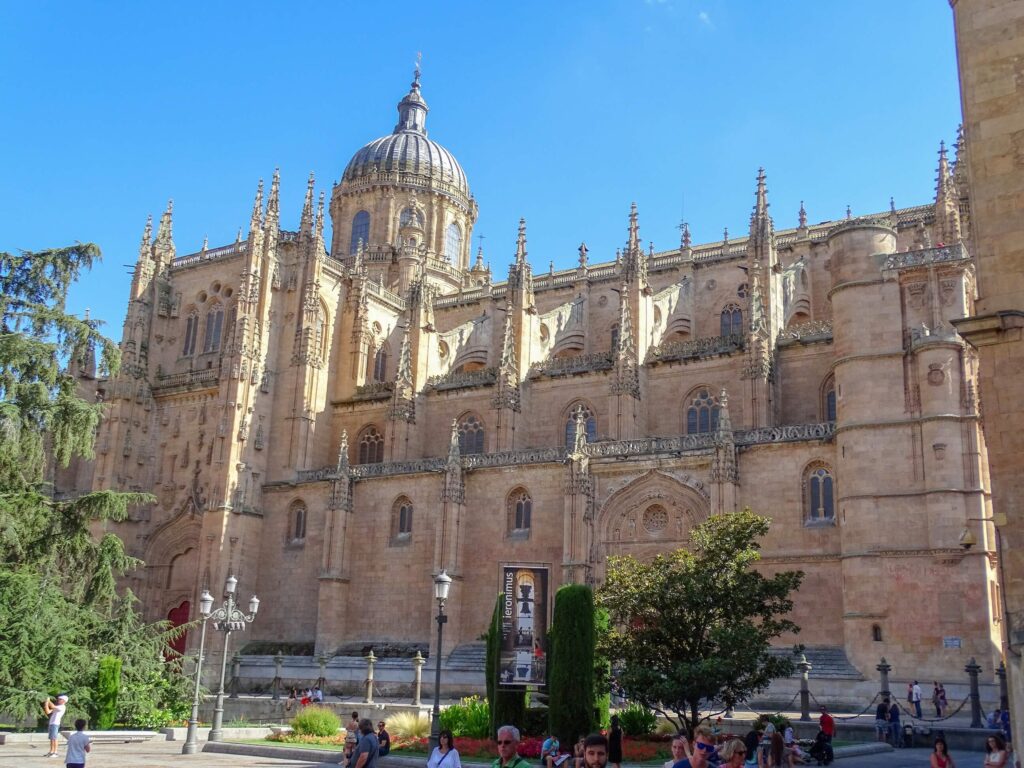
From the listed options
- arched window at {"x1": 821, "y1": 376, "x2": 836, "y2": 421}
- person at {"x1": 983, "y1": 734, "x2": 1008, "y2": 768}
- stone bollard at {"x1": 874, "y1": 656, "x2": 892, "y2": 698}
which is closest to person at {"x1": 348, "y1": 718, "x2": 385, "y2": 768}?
person at {"x1": 983, "y1": 734, "x2": 1008, "y2": 768}

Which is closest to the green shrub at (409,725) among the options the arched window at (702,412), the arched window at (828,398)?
the arched window at (702,412)

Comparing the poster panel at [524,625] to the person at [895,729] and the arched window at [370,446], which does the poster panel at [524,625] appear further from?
the arched window at [370,446]

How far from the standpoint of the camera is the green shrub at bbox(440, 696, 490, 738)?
23.2 meters

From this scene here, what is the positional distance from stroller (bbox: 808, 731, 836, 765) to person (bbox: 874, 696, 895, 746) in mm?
4661

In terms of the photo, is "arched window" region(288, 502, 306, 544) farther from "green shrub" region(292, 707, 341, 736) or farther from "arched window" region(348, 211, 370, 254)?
"arched window" region(348, 211, 370, 254)

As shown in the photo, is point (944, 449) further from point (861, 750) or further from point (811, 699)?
point (861, 750)

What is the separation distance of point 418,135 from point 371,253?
9945 millimetres

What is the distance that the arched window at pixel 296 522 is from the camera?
42812mm

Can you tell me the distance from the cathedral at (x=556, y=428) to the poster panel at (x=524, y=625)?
1148cm

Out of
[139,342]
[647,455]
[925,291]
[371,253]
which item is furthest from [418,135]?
[925,291]

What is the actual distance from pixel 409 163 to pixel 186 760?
45518 millimetres

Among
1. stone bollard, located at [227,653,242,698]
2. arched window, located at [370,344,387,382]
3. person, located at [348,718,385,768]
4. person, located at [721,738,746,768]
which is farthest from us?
arched window, located at [370,344,387,382]

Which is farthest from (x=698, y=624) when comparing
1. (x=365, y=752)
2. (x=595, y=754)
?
(x=595, y=754)

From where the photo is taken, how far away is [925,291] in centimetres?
3066
